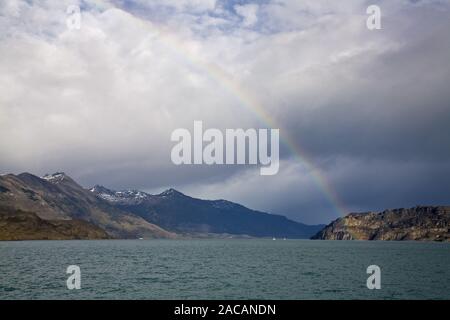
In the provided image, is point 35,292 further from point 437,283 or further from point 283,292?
point 437,283

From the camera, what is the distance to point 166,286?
83.1m

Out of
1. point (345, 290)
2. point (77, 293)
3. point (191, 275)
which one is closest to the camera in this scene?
point (77, 293)

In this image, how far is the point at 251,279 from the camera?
317 ft

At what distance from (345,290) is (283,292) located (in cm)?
1267
